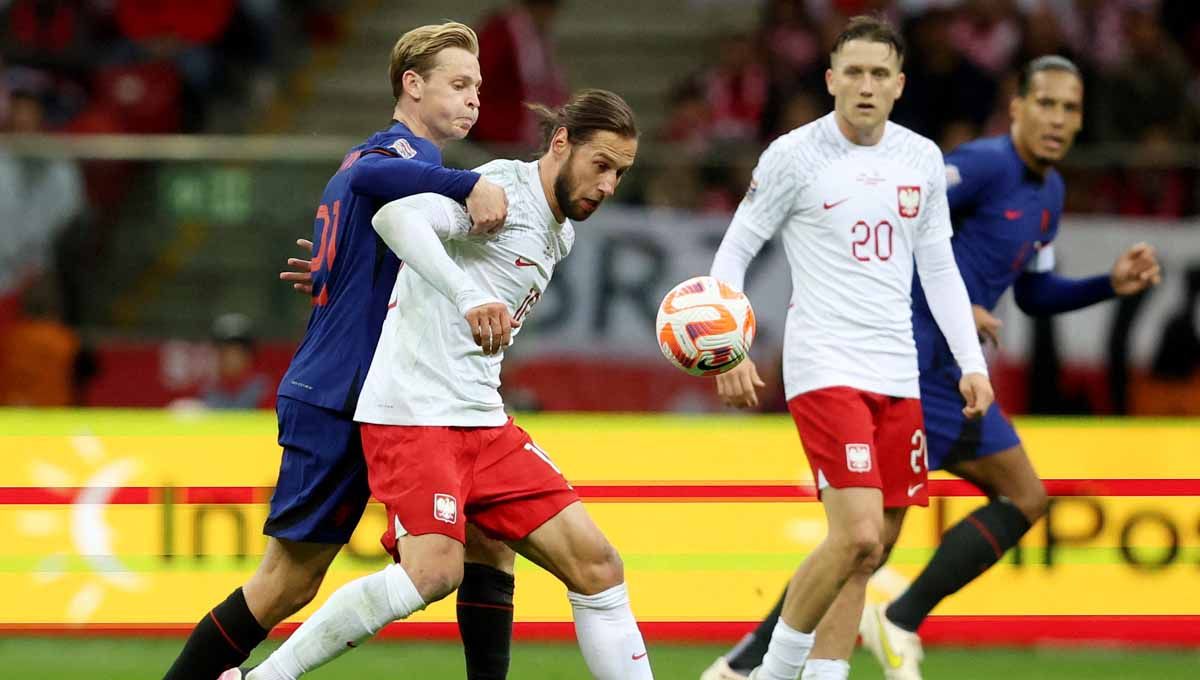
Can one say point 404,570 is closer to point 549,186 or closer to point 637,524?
point 549,186

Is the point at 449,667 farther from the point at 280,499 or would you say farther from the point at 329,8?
the point at 329,8

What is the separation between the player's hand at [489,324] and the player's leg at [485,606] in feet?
2.87

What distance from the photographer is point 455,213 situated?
16.8 feet

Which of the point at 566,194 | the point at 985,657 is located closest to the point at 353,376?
the point at 566,194

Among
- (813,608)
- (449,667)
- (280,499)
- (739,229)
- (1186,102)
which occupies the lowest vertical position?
(449,667)

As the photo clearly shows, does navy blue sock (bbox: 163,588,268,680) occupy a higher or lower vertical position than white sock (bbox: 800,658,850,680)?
higher

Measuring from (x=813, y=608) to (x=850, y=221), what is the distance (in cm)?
123

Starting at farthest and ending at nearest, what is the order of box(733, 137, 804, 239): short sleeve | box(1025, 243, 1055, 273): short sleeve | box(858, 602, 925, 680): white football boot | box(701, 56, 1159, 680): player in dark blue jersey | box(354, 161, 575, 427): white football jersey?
1. box(1025, 243, 1055, 273): short sleeve
2. box(701, 56, 1159, 680): player in dark blue jersey
3. box(858, 602, 925, 680): white football boot
4. box(733, 137, 804, 239): short sleeve
5. box(354, 161, 575, 427): white football jersey

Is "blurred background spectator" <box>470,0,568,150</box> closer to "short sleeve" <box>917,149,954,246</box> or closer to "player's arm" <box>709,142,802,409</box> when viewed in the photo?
"player's arm" <box>709,142,802,409</box>

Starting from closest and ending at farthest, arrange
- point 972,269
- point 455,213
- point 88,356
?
point 455,213
point 972,269
point 88,356

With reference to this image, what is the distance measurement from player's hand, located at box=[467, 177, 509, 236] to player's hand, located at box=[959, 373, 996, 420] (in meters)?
1.74

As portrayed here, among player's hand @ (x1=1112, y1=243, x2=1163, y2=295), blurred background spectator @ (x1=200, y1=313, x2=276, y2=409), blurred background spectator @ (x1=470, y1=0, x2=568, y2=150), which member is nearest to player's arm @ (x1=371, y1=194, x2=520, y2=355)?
player's hand @ (x1=1112, y1=243, x2=1163, y2=295)

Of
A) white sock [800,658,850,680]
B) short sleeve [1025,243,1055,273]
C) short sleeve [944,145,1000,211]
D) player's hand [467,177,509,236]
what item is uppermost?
short sleeve [944,145,1000,211]

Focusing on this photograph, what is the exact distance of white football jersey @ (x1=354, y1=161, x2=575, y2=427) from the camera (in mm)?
5160
